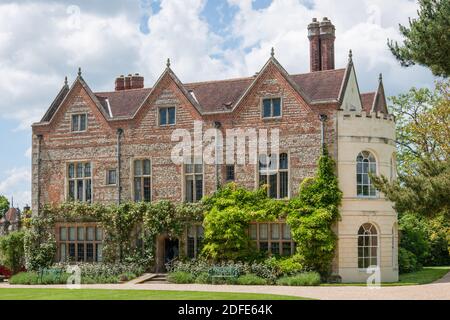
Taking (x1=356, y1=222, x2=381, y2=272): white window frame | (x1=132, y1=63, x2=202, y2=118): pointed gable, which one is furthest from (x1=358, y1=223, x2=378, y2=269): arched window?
(x1=132, y1=63, x2=202, y2=118): pointed gable

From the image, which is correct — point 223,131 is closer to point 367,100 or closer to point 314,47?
Answer: point 314,47

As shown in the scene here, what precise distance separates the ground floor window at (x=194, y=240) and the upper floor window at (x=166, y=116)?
5187 mm

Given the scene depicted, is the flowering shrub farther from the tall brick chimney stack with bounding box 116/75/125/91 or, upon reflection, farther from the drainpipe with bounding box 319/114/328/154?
the tall brick chimney stack with bounding box 116/75/125/91

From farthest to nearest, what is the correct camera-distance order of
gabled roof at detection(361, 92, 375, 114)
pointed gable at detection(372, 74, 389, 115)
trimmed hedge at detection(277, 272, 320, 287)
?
gabled roof at detection(361, 92, 375, 114) < pointed gable at detection(372, 74, 389, 115) < trimmed hedge at detection(277, 272, 320, 287)

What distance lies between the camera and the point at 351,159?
35.1m

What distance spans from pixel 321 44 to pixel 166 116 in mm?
8343

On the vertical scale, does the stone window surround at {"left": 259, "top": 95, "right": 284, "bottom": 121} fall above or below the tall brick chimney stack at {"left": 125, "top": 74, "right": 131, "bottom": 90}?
below

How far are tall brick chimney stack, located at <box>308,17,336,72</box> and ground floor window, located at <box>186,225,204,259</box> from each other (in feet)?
31.7

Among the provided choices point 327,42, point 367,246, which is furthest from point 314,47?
point 367,246

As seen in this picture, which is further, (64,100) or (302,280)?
(64,100)

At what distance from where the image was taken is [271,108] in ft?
120

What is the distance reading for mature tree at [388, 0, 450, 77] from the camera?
24266 millimetres

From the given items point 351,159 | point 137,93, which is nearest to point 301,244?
point 351,159
